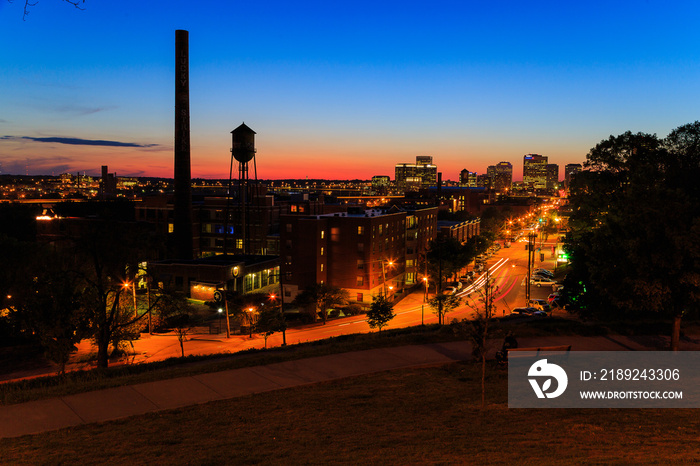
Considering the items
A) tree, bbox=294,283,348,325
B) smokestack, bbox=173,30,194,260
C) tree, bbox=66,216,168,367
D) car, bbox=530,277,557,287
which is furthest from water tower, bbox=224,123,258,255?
tree, bbox=66,216,168,367

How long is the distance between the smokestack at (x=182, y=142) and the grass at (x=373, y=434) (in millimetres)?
64349

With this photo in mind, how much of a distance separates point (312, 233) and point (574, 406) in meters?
53.7

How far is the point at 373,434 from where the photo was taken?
10898mm

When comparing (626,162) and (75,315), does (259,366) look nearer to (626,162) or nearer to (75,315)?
(75,315)

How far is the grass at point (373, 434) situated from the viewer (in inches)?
379

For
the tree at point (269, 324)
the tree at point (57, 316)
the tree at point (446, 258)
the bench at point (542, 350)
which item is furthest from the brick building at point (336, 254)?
the bench at point (542, 350)

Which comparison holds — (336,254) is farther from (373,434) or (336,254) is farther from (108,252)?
(373,434)

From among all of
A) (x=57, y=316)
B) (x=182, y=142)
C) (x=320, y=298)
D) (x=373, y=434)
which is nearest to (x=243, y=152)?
(x=182, y=142)

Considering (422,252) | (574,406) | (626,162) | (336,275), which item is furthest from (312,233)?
(574,406)

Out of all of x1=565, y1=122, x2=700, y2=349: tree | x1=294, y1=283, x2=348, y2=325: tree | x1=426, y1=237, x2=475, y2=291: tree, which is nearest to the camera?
x1=565, y1=122, x2=700, y2=349: tree

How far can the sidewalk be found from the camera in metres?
12.5

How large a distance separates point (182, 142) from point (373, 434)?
230 ft

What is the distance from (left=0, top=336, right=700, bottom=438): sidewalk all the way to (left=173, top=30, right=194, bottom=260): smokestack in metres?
60.3

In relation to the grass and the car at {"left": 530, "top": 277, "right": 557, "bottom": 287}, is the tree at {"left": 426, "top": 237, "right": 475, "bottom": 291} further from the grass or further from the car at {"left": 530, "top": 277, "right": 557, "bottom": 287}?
the grass
